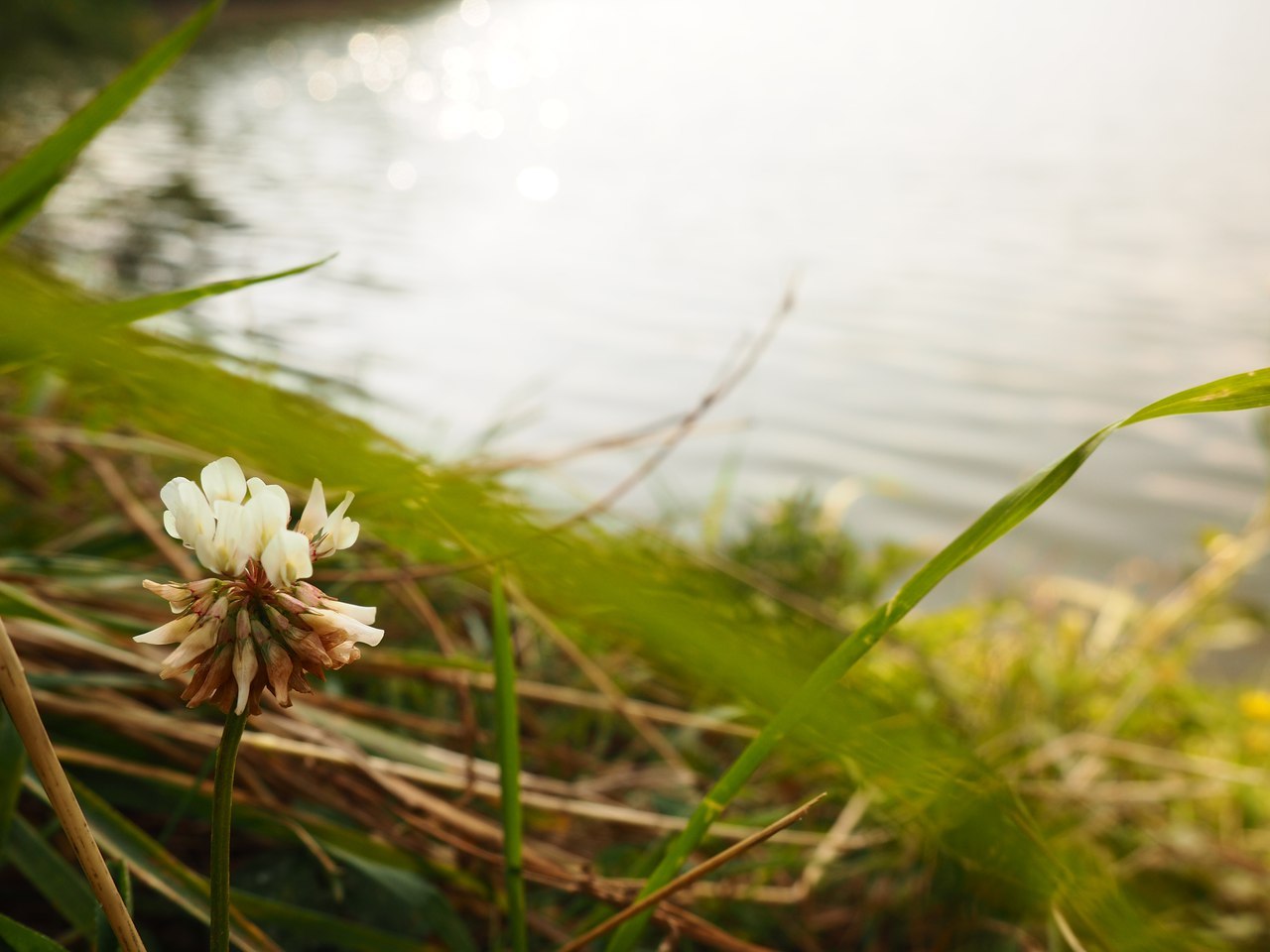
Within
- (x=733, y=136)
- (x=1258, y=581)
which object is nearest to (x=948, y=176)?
(x=733, y=136)

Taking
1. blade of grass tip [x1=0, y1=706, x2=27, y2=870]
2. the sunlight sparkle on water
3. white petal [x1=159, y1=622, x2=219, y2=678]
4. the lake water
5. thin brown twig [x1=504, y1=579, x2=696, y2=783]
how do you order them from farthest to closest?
the sunlight sparkle on water, the lake water, thin brown twig [x1=504, y1=579, x2=696, y2=783], blade of grass tip [x1=0, y1=706, x2=27, y2=870], white petal [x1=159, y1=622, x2=219, y2=678]

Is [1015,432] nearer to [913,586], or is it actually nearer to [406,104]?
[913,586]

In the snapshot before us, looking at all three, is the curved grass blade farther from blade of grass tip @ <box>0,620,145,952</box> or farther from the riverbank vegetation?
blade of grass tip @ <box>0,620,145,952</box>

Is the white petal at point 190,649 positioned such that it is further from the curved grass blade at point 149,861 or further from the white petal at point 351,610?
the curved grass blade at point 149,861

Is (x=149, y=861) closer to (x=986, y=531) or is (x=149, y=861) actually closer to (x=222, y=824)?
(x=222, y=824)

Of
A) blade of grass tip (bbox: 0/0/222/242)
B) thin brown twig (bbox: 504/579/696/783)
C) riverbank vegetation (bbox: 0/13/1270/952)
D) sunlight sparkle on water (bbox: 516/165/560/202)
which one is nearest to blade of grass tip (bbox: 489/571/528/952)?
riverbank vegetation (bbox: 0/13/1270/952)

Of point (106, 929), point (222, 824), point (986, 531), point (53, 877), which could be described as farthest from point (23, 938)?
point (986, 531)
